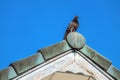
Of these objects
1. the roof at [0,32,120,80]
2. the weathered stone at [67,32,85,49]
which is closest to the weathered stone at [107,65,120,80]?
the roof at [0,32,120,80]

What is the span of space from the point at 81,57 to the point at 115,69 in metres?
0.51

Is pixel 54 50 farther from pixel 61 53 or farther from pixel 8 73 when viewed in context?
pixel 8 73

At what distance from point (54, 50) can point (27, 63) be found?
0.45m

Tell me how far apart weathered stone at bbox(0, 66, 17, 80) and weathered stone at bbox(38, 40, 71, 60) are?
0.49 m

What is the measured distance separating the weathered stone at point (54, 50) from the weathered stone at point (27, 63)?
95mm

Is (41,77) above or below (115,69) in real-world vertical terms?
above

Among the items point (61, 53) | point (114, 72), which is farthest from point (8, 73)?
point (114, 72)

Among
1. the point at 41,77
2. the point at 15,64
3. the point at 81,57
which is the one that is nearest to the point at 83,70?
the point at 81,57

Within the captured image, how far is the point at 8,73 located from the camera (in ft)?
18.0

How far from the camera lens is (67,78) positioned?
605cm

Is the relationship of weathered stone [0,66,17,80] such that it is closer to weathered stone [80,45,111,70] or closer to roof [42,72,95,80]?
roof [42,72,95,80]

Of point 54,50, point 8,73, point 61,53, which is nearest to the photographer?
point 8,73

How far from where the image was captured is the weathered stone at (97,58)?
19.5 feet

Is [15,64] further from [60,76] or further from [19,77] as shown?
[60,76]
